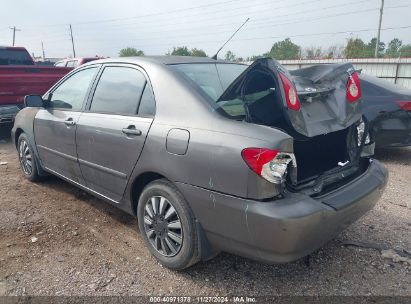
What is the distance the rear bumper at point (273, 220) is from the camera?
212 centimetres

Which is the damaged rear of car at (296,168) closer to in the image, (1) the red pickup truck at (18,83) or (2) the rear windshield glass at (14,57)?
(1) the red pickup truck at (18,83)

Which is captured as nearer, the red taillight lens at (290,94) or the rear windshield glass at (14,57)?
the red taillight lens at (290,94)

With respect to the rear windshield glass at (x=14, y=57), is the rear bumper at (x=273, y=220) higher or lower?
lower

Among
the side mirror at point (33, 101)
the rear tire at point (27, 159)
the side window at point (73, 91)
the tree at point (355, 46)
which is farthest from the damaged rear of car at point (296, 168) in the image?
the tree at point (355, 46)

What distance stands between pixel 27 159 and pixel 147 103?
2.84 metres

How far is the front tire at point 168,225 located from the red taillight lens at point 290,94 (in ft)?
3.27

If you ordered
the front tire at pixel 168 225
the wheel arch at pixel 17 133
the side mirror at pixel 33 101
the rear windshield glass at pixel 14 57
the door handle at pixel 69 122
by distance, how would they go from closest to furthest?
the front tire at pixel 168 225, the door handle at pixel 69 122, the side mirror at pixel 33 101, the wheel arch at pixel 17 133, the rear windshield glass at pixel 14 57

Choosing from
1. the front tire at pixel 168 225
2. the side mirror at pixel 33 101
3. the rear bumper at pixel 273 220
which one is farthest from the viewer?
the side mirror at pixel 33 101

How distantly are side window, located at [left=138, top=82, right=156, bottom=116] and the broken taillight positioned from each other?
0.99 metres

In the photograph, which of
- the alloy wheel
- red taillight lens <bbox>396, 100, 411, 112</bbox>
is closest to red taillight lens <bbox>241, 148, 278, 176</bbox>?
the alloy wheel

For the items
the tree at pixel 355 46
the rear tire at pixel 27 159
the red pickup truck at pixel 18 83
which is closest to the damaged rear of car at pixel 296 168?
the rear tire at pixel 27 159

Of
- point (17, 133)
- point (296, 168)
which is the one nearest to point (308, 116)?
point (296, 168)

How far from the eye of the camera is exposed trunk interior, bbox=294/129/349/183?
8.97ft

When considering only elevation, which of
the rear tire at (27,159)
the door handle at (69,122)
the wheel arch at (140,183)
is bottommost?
the rear tire at (27,159)
